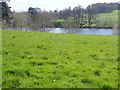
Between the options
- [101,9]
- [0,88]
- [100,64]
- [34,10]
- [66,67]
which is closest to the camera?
[0,88]

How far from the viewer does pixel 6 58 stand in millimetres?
7328

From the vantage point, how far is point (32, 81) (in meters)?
4.96

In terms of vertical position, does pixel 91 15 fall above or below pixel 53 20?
above

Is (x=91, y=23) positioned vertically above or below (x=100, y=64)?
above

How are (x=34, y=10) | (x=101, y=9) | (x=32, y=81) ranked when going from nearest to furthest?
(x=32, y=81)
(x=34, y=10)
(x=101, y=9)

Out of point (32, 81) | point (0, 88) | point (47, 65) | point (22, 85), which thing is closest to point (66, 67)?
point (47, 65)

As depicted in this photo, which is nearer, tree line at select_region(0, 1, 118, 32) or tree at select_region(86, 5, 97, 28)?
tree line at select_region(0, 1, 118, 32)

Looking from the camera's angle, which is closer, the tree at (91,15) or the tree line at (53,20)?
the tree line at (53,20)

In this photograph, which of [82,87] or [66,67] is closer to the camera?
[82,87]

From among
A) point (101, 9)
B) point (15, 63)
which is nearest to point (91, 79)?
point (15, 63)

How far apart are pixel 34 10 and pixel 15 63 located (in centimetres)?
8551

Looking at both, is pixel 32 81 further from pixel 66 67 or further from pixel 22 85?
pixel 66 67

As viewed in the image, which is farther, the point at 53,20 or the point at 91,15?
the point at 53,20

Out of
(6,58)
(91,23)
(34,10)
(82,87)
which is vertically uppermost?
(34,10)
